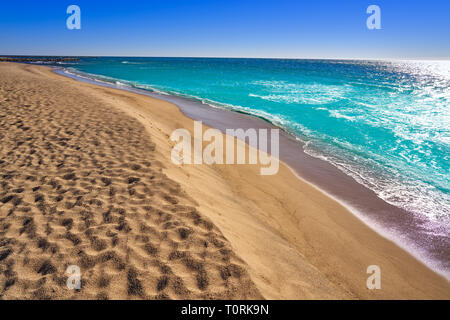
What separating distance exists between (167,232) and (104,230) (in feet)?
3.29

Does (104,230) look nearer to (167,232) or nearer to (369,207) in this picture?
(167,232)

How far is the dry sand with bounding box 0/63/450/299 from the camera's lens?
2.91 m

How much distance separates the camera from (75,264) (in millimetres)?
3045

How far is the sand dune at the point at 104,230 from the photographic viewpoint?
2.80m

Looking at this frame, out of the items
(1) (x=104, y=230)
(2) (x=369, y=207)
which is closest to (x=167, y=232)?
(1) (x=104, y=230)

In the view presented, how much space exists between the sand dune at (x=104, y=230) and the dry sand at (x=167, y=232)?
2cm

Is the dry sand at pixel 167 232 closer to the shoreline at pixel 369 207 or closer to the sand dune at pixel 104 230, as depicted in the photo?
the sand dune at pixel 104 230

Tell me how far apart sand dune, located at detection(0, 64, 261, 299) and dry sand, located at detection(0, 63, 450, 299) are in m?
0.02

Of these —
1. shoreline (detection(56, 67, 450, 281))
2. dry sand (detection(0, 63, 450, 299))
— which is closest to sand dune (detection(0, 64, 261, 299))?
dry sand (detection(0, 63, 450, 299))

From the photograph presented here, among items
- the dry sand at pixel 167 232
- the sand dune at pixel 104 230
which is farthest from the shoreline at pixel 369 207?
the sand dune at pixel 104 230

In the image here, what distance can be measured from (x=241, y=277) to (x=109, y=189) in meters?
3.25

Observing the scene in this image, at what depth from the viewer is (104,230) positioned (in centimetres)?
362

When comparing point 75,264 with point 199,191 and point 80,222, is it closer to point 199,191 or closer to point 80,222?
point 80,222
